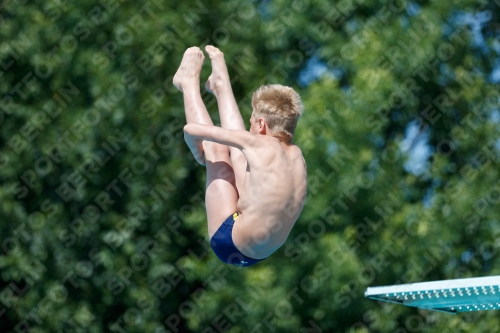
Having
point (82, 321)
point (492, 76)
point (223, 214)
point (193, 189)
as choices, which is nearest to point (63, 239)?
point (82, 321)

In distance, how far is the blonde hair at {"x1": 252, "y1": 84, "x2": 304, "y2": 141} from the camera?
4715mm

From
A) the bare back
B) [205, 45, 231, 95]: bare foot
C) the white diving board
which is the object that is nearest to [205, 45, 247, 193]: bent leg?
[205, 45, 231, 95]: bare foot

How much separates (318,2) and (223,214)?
7432 millimetres

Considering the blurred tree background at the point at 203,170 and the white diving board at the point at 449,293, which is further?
the blurred tree background at the point at 203,170

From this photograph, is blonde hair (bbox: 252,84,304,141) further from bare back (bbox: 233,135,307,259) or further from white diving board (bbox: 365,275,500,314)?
white diving board (bbox: 365,275,500,314)

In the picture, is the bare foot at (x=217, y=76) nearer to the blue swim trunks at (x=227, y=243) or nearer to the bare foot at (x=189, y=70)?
the bare foot at (x=189, y=70)

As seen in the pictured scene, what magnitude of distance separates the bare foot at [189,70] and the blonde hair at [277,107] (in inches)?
26.9

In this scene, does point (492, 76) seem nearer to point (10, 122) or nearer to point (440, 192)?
point (440, 192)

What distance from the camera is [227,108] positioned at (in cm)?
522

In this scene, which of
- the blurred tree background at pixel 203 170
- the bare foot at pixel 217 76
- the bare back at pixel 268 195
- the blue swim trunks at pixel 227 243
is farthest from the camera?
the blurred tree background at pixel 203 170

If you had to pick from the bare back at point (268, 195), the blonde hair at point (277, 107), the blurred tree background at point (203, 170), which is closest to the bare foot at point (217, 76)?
the blonde hair at point (277, 107)

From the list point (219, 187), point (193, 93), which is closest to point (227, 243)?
point (219, 187)

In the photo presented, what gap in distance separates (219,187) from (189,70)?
0.82 meters

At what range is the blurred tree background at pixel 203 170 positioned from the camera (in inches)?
442
